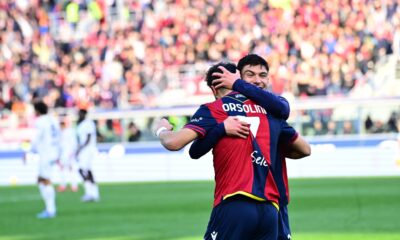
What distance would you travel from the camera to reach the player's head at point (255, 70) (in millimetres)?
6621

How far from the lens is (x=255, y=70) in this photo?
6.64 meters

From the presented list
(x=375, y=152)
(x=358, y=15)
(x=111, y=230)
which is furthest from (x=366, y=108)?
(x=111, y=230)

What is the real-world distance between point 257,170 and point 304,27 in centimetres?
2781

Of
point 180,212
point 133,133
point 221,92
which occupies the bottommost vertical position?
point 180,212

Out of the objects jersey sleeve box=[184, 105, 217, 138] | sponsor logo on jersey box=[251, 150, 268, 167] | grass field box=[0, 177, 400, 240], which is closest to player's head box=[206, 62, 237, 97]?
jersey sleeve box=[184, 105, 217, 138]

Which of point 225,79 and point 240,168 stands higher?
point 225,79

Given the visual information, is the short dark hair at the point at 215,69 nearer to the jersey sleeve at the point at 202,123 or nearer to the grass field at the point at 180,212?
the jersey sleeve at the point at 202,123

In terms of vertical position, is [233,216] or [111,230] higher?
[233,216]

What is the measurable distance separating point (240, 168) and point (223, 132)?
258mm

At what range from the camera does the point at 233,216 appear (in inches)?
251

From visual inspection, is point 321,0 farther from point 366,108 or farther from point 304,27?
point 366,108

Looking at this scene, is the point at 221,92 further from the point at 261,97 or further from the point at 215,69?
the point at 261,97

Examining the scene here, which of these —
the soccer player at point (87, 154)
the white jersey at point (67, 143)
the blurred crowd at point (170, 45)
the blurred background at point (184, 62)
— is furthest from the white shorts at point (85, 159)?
the blurred crowd at point (170, 45)

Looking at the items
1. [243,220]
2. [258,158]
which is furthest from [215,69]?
[243,220]
